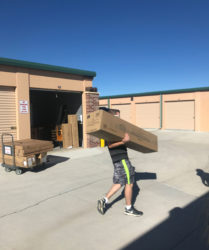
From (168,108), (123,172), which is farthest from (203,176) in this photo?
(168,108)

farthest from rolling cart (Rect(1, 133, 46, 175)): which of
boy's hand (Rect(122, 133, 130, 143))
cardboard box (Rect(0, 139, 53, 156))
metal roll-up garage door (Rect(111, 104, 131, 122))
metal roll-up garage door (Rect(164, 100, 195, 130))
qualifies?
metal roll-up garage door (Rect(111, 104, 131, 122))

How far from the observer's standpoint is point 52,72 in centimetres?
977

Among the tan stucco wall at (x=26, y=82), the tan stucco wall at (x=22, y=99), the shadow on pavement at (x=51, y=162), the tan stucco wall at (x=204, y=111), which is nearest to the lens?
the shadow on pavement at (x=51, y=162)

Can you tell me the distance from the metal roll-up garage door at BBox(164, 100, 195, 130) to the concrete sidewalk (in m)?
12.3

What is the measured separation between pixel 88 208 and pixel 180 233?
65.7 inches

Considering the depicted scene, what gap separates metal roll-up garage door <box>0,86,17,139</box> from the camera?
8.26 meters

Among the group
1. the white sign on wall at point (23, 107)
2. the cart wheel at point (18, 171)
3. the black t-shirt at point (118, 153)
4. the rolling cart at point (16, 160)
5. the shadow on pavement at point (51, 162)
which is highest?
the white sign on wall at point (23, 107)

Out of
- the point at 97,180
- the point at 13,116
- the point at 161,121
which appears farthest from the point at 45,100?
the point at 161,121

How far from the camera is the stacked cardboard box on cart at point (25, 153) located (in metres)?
6.29

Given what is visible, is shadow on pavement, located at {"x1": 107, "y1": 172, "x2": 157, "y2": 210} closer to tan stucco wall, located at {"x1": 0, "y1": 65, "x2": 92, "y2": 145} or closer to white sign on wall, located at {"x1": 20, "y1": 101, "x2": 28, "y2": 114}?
tan stucco wall, located at {"x1": 0, "y1": 65, "x2": 92, "y2": 145}

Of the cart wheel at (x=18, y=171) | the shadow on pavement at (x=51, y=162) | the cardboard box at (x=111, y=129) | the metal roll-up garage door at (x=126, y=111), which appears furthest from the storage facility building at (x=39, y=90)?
the metal roll-up garage door at (x=126, y=111)

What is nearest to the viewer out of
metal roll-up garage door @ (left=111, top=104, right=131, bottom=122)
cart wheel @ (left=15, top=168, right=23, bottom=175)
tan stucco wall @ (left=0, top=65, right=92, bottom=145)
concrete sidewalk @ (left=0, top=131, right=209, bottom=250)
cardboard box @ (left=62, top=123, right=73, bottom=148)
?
concrete sidewalk @ (left=0, top=131, right=209, bottom=250)

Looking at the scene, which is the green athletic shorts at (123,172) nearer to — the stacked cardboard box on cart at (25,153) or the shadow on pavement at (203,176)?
the shadow on pavement at (203,176)

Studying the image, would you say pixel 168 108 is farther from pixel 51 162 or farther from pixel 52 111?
pixel 51 162
